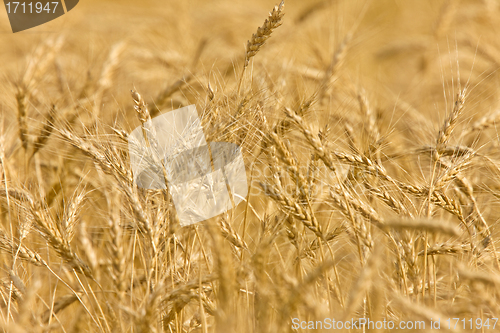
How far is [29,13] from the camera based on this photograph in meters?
3.04

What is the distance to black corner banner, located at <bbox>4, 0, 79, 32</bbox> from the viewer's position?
300 cm

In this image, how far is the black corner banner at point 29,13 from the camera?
9.83ft

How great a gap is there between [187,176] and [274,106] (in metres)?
0.51

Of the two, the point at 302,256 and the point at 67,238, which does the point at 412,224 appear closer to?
the point at 302,256

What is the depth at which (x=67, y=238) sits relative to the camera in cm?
115

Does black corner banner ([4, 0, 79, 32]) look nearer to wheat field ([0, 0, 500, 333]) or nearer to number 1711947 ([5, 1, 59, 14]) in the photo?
number 1711947 ([5, 1, 59, 14])

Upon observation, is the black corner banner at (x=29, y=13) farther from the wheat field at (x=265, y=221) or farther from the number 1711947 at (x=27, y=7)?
the wheat field at (x=265, y=221)

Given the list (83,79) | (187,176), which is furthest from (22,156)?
(187,176)
